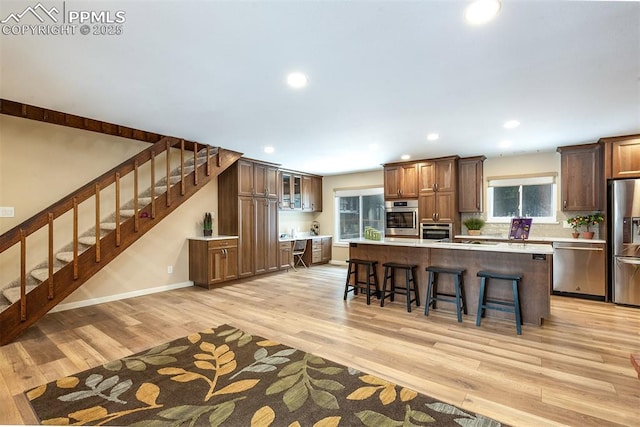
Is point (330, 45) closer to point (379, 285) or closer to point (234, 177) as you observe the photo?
point (379, 285)

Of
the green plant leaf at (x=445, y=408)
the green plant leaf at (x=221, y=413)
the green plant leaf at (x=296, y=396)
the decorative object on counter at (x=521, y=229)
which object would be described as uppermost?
the decorative object on counter at (x=521, y=229)

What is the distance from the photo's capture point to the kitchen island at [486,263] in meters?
3.41

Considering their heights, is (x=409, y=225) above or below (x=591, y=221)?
below

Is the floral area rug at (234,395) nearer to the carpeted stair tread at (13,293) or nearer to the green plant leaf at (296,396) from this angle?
the green plant leaf at (296,396)

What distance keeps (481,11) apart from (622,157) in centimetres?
428

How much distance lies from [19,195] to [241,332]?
3.23 metres

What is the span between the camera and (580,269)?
4539 millimetres

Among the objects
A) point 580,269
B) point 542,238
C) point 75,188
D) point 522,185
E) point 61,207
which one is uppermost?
point 522,185

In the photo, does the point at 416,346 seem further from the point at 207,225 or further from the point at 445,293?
the point at 207,225

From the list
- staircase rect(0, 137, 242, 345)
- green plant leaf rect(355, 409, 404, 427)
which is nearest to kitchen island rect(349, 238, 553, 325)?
green plant leaf rect(355, 409, 404, 427)

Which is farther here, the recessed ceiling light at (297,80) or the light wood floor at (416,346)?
the recessed ceiling light at (297,80)

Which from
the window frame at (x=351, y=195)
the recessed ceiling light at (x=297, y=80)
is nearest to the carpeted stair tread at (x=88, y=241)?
the recessed ceiling light at (x=297, y=80)

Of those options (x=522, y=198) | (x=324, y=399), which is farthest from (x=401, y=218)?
(x=324, y=399)

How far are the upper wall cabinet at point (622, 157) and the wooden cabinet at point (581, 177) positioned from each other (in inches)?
9.8
